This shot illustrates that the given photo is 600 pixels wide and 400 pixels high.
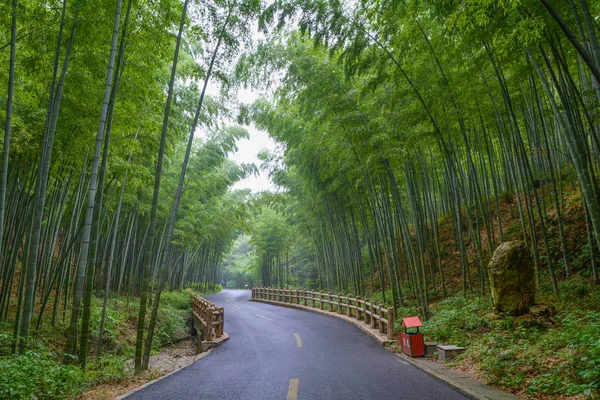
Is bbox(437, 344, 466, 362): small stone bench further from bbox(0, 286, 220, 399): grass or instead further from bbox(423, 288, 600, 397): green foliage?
bbox(0, 286, 220, 399): grass

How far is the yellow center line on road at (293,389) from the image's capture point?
3.32 meters

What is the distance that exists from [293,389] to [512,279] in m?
3.70

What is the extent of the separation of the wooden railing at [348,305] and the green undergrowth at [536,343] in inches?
32.6

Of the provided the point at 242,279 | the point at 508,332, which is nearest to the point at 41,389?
the point at 508,332

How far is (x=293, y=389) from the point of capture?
358 centimetres

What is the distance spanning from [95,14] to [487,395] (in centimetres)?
594

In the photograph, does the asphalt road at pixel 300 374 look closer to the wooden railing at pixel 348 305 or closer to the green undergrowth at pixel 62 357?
the wooden railing at pixel 348 305

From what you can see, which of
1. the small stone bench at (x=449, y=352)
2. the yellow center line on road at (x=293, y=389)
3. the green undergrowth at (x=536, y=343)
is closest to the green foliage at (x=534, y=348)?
the green undergrowth at (x=536, y=343)

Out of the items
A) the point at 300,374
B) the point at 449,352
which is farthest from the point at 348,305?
the point at 300,374

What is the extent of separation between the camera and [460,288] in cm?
838

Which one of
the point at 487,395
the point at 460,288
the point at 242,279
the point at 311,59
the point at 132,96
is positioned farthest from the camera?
the point at 242,279

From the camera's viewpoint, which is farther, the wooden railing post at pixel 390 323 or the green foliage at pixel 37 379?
the wooden railing post at pixel 390 323

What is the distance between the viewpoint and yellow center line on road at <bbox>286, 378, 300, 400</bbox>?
332 centimetres

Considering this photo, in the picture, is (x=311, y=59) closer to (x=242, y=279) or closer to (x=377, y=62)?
(x=377, y=62)
